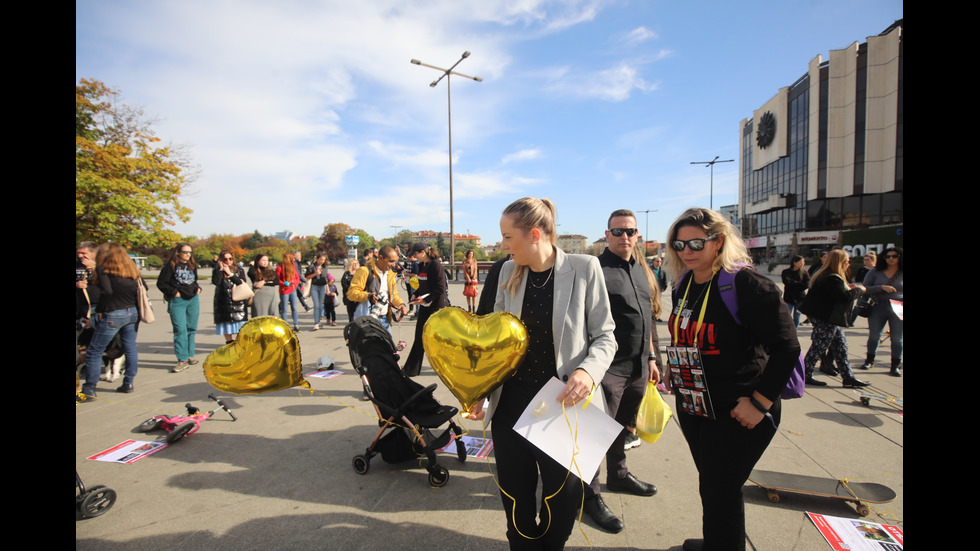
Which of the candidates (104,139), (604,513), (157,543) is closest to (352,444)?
(157,543)

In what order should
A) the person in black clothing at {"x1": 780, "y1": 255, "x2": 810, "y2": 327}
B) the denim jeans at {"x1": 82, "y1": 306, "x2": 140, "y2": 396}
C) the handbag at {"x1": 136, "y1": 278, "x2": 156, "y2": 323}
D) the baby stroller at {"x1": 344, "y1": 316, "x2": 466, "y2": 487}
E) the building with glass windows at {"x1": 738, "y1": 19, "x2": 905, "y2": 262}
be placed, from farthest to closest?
1. the building with glass windows at {"x1": 738, "y1": 19, "x2": 905, "y2": 262}
2. the person in black clothing at {"x1": 780, "y1": 255, "x2": 810, "y2": 327}
3. the handbag at {"x1": 136, "y1": 278, "x2": 156, "y2": 323}
4. the denim jeans at {"x1": 82, "y1": 306, "x2": 140, "y2": 396}
5. the baby stroller at {"x1": 344, "y1": 316, "x2": 466, "y2": 487}

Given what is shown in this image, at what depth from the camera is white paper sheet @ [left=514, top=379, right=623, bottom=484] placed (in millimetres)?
1587

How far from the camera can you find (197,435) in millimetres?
3766

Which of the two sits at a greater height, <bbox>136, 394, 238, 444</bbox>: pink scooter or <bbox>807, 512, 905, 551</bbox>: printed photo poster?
<bbox>136, 394, 238, 444</bbox>: pink scooter

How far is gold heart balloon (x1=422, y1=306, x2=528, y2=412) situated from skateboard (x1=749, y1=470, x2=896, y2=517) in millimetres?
2184

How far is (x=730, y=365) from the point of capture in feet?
5.77

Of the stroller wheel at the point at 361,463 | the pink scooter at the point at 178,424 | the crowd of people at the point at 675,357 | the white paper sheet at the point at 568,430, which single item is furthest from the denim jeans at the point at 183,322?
the white paper sheet at the point at 568,430

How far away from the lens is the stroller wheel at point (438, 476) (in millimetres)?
2875

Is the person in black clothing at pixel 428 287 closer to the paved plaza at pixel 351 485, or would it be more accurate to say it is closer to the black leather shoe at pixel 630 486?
the paved plaza at pixel 351 485

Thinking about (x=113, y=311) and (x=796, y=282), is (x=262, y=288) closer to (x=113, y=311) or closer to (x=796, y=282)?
(x=113, y=311)

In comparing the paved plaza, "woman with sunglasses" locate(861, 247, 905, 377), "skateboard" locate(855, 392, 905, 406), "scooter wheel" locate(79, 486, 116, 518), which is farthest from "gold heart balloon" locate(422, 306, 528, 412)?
"woman with sunglasses" locate(861, 247, 905, 377)

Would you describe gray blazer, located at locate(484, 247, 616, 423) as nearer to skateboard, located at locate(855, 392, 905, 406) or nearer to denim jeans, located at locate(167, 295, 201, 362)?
skateboard, located at locate(855, 392, 905, 406)

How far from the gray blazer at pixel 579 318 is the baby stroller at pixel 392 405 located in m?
1.31
